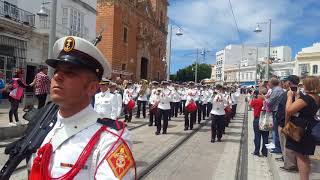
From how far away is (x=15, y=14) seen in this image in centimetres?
2339

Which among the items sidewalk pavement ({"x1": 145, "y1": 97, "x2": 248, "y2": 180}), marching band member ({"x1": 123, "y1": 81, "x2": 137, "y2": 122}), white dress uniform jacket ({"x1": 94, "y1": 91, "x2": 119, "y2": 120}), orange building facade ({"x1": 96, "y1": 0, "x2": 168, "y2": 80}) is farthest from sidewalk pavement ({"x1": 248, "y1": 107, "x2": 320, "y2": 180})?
orange building facade ({"x1": 96, "y1": 0, "x2": 168, "y2": 80})

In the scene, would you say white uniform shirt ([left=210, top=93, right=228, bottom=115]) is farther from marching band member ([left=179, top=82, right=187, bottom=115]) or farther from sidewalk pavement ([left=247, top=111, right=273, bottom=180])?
marching band member ([left=179, top=82, right=187, bottom=115])

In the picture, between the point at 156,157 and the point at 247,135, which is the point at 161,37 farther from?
the point at 156,157

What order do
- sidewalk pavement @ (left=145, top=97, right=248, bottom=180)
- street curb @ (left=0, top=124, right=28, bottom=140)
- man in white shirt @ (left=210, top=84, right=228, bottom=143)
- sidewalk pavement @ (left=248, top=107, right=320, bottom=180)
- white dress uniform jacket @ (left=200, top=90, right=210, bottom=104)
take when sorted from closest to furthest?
1. sidewalk pavement @ (left=248, top=107, right=320, bottom=180)
2. sidewalk pavement @ (left=145, top=97, right=248, bottom=180)
3. street curb @ (left=0, top=124, right=28, bottom=140)
4. man in white shirt @ (left=210, top=84, right=228, bottom=143)
5. white dress uniform jacket @ (left=200, top=90, right=210, bottom=104)

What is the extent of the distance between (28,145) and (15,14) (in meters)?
22.8

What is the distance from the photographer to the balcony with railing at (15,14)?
22078 mm

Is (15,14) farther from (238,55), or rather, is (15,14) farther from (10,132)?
(238,55)

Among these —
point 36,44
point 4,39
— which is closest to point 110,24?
point 36,44

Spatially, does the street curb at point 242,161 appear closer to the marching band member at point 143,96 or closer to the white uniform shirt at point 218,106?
the white uniform shirt at point 218,106

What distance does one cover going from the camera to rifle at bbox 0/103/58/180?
2.47 m

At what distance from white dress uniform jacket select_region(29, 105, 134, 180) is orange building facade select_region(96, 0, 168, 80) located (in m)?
29.1

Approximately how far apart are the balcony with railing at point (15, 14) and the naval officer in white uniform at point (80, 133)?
70.3ft

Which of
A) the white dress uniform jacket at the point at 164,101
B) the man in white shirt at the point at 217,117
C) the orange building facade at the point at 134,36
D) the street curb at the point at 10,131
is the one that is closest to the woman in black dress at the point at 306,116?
the man in white shirt at the point at 217,117

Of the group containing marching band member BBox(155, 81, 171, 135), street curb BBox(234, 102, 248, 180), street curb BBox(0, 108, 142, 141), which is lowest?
street curb BBox(234, 102, 248, 180)
